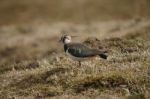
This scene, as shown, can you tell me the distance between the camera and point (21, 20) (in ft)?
160

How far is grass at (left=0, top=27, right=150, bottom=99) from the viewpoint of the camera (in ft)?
37.6

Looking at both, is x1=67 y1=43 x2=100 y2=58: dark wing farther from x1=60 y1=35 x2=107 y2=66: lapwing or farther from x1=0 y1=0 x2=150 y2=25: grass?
x1=0 y1=0 x2=150 y2=25: grass

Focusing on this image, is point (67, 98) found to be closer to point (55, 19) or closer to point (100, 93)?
point (100, 93)

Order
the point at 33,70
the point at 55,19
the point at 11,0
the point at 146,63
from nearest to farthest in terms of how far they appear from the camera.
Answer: the point at 146,63 < the point at 33,70 < the point at 55,19 < the point at 11,0

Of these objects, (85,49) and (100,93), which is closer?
(100,93)

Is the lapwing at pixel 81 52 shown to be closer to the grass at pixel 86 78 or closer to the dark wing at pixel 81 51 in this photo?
the dark wing at pixel 81 51

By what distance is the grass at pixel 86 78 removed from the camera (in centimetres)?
1145

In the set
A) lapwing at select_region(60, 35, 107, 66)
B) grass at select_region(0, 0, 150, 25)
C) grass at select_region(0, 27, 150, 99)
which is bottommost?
grass at select_region(0, 27, 150, 99)

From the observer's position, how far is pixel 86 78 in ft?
39.7

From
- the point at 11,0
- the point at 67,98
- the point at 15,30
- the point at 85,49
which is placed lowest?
the point at 67,98

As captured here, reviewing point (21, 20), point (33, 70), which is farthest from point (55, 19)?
point (33, 70)

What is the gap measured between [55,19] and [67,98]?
36.8 meters

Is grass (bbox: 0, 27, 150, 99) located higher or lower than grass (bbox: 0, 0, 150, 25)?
lower

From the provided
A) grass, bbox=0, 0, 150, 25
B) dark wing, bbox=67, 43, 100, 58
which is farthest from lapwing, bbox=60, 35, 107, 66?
grass, bbox=0, 0, 150, 25
